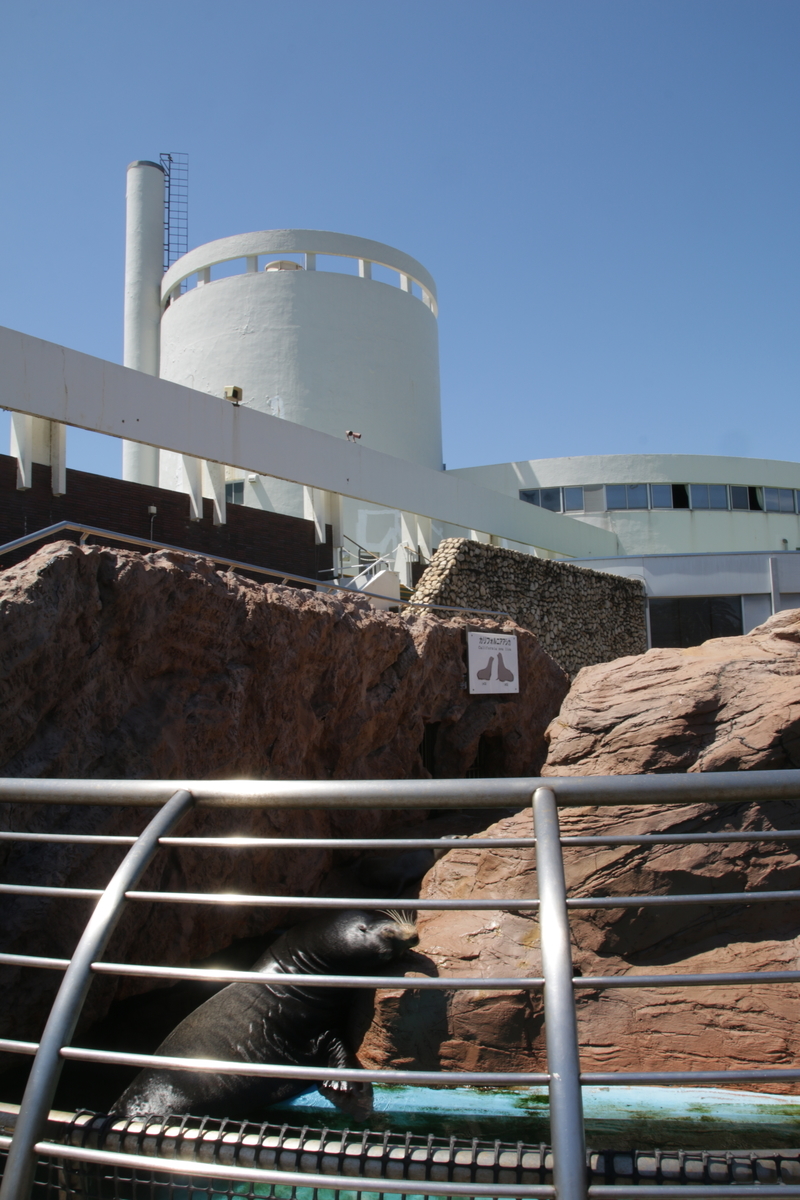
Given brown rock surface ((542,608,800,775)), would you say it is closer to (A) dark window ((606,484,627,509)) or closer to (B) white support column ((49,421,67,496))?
(B) white support column ((49,421,67,496))

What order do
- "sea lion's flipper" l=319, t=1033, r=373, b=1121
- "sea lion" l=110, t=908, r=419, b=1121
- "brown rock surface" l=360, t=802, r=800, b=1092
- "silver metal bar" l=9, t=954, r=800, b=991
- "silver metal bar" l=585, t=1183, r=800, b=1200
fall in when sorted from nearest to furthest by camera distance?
"silver metal bar" l=585, t=1183, r=800, b=1200 < "silver metal bar" l=9, t=954, r=800, b=991 < "sea lion's flipper" l=319, t=1033, r=373, b=1121 < "sea lion" l=110, t=908, r=419, b=1121 < "brown rock surface" l=360, t=802, r=800, b=1092

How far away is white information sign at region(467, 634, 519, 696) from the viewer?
1139 centimetres

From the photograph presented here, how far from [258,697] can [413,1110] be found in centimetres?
398

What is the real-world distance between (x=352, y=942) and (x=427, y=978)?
4.94m

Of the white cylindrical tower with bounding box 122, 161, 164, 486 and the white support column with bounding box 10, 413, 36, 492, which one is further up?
the white cylindrical tower with bounding box 122, 161, 164, 486

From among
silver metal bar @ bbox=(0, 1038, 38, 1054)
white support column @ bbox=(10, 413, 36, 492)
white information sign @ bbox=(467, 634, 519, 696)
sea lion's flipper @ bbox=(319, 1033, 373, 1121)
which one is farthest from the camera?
white support column @ bbox=(10, 413, 36, 492)

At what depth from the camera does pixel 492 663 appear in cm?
1162

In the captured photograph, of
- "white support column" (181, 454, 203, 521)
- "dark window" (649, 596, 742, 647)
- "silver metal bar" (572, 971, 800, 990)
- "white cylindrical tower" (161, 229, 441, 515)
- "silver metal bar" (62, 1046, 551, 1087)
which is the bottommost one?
"silver metal bar" (62, 1046, 551, 1087)

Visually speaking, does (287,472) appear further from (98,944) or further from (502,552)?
(98,944)

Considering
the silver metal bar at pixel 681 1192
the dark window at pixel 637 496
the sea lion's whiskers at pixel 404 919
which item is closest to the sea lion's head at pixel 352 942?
the sea lion's whiskers at pixel 404 919

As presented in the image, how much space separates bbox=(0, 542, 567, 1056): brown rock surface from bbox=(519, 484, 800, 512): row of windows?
18461mm

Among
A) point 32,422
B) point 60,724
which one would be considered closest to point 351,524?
point 32,422

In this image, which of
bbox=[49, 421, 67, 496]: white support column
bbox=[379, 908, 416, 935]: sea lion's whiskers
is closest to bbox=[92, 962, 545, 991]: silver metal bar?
bbox=[379, 908, 416, 935]: sea lion's whiskers

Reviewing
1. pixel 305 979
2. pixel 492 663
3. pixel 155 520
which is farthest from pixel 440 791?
pixel 155 520
